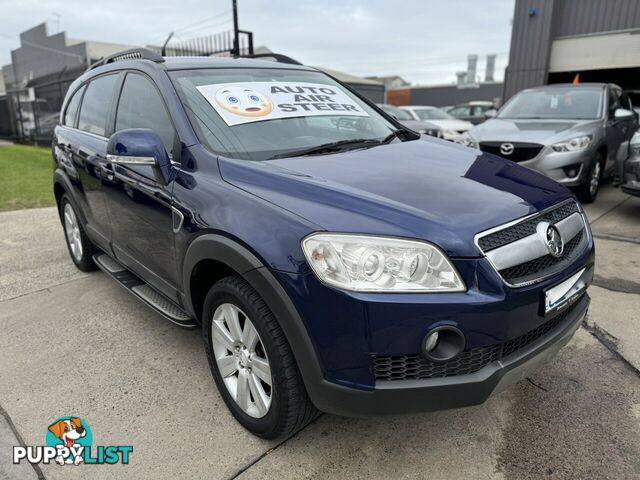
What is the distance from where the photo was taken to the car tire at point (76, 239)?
410 centimetres

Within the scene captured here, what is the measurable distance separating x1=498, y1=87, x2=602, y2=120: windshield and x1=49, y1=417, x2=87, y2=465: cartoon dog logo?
22.3 ft

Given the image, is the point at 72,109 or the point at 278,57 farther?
the point at 72,109

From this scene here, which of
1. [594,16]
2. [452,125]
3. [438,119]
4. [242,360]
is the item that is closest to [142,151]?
[242,360]

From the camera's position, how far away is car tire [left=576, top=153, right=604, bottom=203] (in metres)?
6.12

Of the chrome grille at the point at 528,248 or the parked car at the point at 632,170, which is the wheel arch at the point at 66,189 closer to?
the chrome grille at the point at 528,248

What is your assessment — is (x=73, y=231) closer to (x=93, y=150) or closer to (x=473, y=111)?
(x=93, y=150)

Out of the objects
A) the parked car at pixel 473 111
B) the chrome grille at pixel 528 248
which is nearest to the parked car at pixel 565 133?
the chrome grille at pixel 528 248

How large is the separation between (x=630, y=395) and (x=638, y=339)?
25.9 inches

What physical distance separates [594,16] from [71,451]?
1493cm

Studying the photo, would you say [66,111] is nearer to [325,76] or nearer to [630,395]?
[325,76]

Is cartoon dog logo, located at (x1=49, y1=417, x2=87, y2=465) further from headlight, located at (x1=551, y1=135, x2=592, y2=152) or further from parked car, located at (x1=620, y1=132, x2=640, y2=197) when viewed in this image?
headlight, located at (x1=551, y1=135, x2=592, y2=152)

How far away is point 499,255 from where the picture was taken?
1.79 m

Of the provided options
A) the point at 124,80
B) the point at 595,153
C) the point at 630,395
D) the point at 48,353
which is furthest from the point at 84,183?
the point at 595,153

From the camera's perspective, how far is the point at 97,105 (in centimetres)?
361
